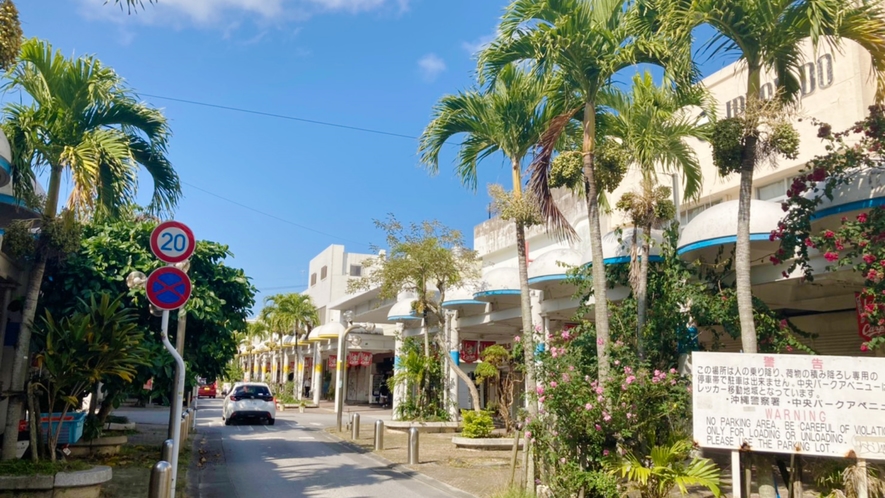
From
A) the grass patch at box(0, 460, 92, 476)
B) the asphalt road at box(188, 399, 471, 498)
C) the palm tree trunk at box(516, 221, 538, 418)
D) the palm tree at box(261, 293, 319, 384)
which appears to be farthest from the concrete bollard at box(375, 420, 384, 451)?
the palm tree at box(261, 293, 319, 384)

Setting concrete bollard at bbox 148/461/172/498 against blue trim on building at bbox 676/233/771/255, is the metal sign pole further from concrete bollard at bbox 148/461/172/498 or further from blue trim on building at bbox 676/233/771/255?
blue trim on building at bbox 676/233/771/255

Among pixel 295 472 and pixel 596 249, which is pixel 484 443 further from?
pixel 596 249

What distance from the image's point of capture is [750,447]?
7.79 m

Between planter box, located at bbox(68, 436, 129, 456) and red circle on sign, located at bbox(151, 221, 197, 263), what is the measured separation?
25.6ft

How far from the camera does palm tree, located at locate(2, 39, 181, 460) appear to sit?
972 cm

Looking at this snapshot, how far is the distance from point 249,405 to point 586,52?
2078 centimetres

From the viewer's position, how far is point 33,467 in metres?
9.09

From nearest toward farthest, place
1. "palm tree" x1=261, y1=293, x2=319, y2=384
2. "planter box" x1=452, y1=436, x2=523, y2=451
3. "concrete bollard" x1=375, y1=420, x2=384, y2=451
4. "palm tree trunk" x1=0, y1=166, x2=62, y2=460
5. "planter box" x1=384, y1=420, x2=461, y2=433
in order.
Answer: "palm tree trunk" x1=0, y1=166, x2=62, y2=460
"concrete bollard" x1=375, y1=420, x2=384, y2=451
"planter box" x1=452, y1=436, x2=523, y2=451
"planter box" x1=384, y1=420, x2=461, y2=433
"palm tree" x1=261, y1=293, x2=319, y2=384

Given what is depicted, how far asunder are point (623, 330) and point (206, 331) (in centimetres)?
852

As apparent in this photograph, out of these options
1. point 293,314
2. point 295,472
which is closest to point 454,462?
point 295,472

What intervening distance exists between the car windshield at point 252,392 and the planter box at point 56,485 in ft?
57.4

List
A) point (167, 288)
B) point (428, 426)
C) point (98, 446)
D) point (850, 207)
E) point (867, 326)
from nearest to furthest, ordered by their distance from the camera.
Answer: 1. point (167, 288)
2. point (850, 207)
3. point (867, 326)
4. point (98, 446)
5. point (428, 426)

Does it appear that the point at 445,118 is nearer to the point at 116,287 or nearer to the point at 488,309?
the point at 116,287

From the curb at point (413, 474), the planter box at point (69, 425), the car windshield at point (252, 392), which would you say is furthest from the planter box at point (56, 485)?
the car windshield at point (252, 392)
